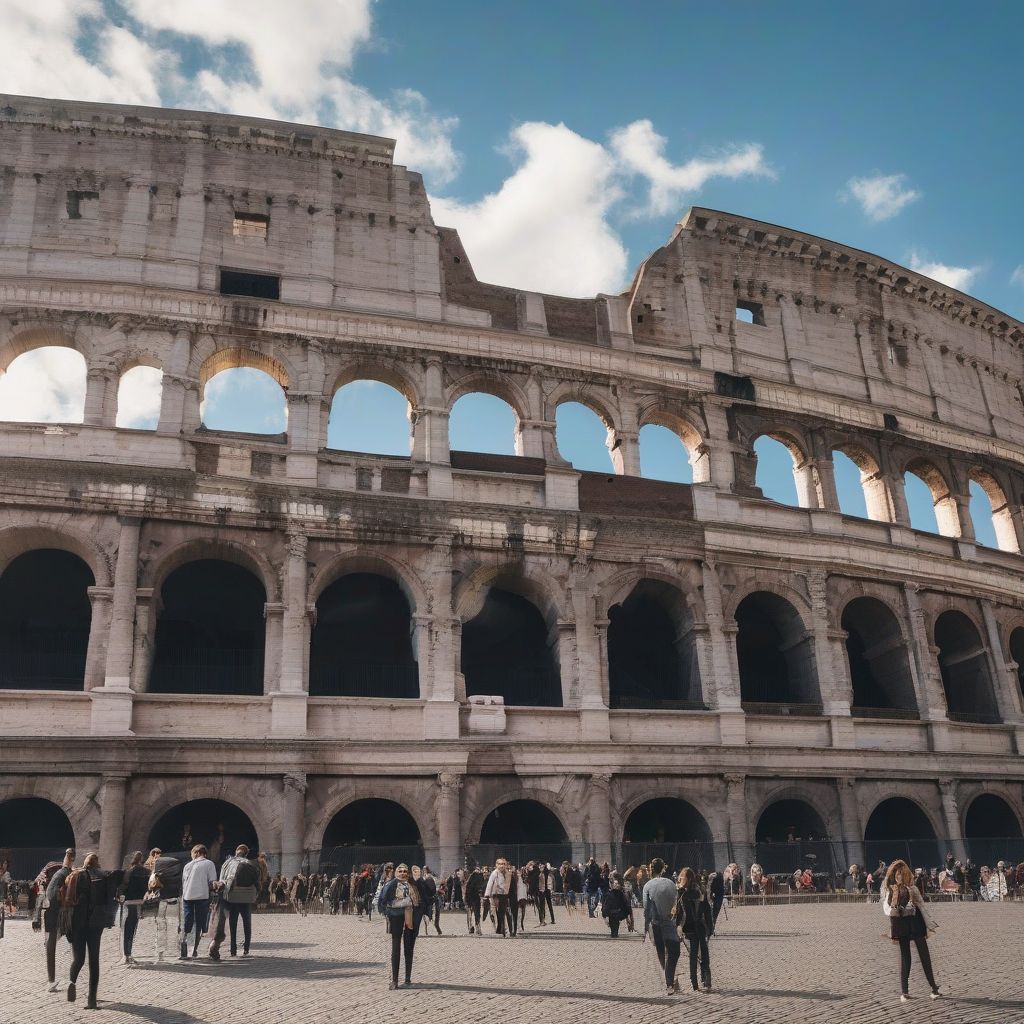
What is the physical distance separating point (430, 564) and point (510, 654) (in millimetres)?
3831

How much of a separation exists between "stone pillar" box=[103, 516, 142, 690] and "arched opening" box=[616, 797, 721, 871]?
→ 33.7 ft

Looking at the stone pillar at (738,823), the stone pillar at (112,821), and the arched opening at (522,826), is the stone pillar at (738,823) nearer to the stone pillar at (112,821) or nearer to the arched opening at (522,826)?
the arched opening at (522,826)

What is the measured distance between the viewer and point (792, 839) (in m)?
22.3

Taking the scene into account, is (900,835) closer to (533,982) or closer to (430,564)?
(430,564)

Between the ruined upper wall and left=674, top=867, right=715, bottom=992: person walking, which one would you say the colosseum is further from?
left=674, top=867, right=715, bottom=992: person walking

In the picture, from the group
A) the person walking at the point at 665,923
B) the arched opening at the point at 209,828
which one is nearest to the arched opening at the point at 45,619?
the arched opening at the point at 209,828

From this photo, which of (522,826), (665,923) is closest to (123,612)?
(522,826)

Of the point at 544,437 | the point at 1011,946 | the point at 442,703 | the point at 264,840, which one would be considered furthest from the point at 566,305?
the point at 1011,946

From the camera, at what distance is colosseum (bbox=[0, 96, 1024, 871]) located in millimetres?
20156

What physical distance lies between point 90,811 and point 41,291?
11382 mm

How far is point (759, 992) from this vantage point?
8969 millimetres

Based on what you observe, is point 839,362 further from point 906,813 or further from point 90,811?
point 90,811

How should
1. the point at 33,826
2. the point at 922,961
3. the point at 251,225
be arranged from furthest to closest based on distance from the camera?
the point at 251,225
the point at 33,826
the point at 922,961

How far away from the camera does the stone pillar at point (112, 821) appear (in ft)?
59.9
